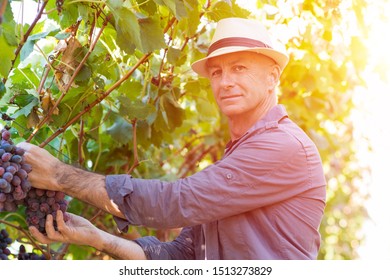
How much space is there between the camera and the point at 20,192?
7.27 feet

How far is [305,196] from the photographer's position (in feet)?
8.95

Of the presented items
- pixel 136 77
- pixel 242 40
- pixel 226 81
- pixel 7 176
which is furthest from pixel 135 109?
pixel 7 176

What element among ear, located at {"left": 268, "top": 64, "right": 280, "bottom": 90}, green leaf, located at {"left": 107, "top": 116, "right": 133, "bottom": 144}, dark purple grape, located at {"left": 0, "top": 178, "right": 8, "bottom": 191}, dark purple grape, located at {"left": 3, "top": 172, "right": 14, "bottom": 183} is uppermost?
ear, located at {"left": 268, "top": 64, "right": 280, "bottom": 90}

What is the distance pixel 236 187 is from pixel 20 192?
842 millimetres

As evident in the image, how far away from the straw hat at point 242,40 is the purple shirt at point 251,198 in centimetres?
30

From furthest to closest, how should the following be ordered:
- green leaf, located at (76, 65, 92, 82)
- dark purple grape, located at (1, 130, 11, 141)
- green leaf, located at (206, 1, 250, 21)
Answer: green leaf, located at (206, 1, 250, 21) → green leaf, located at (76, 65, 92, 82) → dark purple grape, located at (1, 130, 11, 141)

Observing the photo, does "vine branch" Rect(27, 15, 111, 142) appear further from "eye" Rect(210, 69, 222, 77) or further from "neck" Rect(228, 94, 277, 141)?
"neck" Rect(228, 94, 277, 141)

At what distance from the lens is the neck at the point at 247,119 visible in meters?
3.00

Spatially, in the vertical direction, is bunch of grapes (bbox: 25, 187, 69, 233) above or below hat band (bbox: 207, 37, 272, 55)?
below

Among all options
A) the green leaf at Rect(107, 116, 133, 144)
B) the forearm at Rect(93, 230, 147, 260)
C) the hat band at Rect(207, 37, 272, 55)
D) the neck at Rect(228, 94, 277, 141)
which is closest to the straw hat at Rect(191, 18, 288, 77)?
the hat band at Rect(207, 37, 272, 55)

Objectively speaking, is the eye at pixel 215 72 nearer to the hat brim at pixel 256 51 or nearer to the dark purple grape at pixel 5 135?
the hat brim at pixel 256 51

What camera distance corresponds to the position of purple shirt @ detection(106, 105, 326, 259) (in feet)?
8.16

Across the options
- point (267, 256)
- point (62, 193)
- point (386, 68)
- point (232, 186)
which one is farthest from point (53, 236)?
point (386, 68)
